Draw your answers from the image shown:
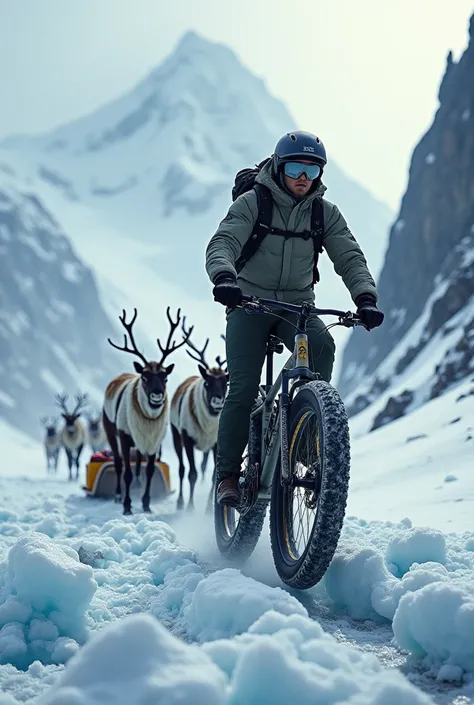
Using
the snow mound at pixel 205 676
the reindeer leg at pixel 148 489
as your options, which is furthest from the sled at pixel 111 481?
the snow mound at pixel 205 676

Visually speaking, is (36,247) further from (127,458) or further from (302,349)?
(302,349)

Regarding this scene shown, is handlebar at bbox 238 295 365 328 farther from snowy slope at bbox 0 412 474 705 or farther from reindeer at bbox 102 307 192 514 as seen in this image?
reindeer at bbox 102 307 192 514

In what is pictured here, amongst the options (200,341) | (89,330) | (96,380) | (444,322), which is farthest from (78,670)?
(200,341)

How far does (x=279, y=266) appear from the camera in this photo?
173 inches

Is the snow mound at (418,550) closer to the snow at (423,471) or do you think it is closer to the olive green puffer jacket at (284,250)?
the olive green puffer jacket at (284,250)

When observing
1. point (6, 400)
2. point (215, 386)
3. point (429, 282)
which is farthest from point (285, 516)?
point (6, 400)

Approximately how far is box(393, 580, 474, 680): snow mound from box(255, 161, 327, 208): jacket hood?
7.56 feet

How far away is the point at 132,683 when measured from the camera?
184 centimetres

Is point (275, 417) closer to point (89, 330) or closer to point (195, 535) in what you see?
point (195, 535)

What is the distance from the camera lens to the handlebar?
3898mm

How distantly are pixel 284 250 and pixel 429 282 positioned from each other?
5434 cm

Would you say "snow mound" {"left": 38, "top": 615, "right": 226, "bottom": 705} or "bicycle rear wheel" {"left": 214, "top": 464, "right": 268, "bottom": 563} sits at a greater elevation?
"bicycle rear wheel" {"left": 214, "top": 464, "right": 268, "bottom": 563}

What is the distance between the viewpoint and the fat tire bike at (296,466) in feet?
10.7

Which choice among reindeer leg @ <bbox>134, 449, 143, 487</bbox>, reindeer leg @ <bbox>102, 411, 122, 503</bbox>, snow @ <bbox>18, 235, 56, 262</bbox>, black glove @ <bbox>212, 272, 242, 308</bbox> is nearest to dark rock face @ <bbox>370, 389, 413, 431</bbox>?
reindeer leg @ <bbox>134, 449, 143, 487</bbox>
